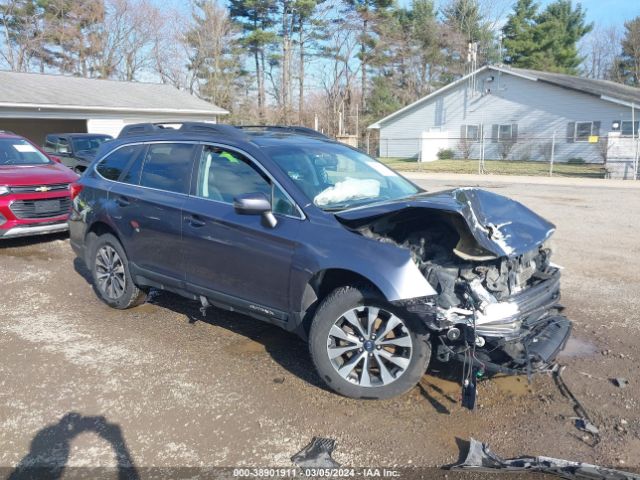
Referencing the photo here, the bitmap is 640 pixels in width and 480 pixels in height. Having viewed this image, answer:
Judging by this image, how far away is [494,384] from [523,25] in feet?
165

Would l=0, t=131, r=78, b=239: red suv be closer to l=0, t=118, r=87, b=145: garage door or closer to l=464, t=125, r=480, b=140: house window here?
l=0, t=118, r=87, b=145: garage door

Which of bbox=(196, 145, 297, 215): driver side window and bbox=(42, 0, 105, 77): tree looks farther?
bbox=(42, 0, 105, 77): tree

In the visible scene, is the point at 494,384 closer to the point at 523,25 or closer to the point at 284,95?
the point at 284,95

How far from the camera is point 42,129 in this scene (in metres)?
29.7

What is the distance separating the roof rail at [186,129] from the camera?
15.1 ft

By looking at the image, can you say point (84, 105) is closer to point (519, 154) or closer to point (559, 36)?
point (519, 154)

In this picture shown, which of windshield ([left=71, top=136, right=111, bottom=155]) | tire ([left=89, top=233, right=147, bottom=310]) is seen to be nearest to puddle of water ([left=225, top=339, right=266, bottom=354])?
tire ([left=89, top=233, right=147, bottom=310])

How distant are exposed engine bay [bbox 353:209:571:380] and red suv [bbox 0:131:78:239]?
21.1 ft

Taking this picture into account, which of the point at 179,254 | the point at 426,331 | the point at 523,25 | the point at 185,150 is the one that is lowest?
the point at 426,331

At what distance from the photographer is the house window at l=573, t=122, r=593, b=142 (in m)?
30.2

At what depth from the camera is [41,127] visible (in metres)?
29.6

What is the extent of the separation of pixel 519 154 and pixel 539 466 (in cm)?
3206

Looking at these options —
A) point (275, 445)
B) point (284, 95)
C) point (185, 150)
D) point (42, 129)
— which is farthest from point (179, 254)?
point (284, 95)

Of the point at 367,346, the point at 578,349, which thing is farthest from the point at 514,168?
the point at 367,346
